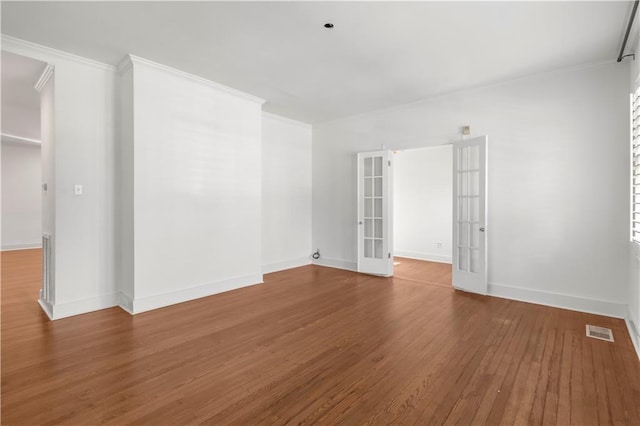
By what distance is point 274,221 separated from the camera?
599cm

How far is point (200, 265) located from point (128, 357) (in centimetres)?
176

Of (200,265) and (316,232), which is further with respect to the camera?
(316,232)

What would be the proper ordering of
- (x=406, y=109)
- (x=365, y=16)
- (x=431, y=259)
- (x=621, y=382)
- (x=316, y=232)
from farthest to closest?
(x=431, y=259)
(x=316, y=232)
(x=406, y=109)
(x=365, y=16)
(x=621, y=382)

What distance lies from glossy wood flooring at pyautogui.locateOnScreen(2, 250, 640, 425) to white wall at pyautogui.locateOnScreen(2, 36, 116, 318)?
1.24 ft

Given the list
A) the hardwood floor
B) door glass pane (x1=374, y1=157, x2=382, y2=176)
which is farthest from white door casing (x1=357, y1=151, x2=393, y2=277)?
the hardwood floor

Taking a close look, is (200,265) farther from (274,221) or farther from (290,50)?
(290,50)

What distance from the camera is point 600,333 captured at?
3088 mm

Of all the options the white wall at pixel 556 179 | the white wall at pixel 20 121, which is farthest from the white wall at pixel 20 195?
the white wall at pixel 556 179

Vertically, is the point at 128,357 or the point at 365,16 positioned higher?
the point at 365,16

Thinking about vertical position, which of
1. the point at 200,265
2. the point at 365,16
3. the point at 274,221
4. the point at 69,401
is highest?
the point at 365,16

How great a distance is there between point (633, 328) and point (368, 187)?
3.96m

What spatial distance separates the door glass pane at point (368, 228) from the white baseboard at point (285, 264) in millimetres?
1536

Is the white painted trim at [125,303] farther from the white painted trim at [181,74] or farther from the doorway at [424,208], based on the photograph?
the doorway at [424,208]

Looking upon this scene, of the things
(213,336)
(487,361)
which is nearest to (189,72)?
(213,336)
